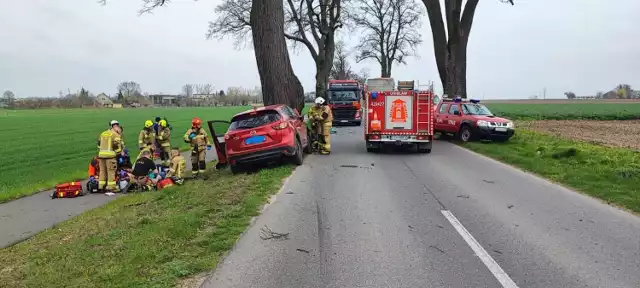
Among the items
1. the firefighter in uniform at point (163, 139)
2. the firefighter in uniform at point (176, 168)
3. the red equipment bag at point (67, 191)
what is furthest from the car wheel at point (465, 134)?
the red equipment bag at point (67, 191)

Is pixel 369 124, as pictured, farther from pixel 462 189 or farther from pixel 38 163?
pixel 38 163

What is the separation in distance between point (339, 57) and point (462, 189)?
2747 inches

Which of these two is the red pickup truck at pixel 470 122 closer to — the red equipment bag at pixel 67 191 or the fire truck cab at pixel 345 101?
the fire truck cab at pixel 345 101

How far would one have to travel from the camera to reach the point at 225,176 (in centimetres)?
1242

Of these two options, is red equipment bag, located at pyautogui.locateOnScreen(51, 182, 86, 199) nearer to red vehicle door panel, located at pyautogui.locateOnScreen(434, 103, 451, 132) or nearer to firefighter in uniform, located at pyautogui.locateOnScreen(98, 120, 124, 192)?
firefighter in uniform, located at pyautogui.locateOnScreen(98, 120, 124, 192)

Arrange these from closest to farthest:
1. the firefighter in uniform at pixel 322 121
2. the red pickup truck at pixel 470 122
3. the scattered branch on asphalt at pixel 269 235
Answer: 1. the scattered branch on asphalt at pixel 269 235
2. the firefighter in uniform at pixel 322 121
3. the red pickup truck at pixel 470 122

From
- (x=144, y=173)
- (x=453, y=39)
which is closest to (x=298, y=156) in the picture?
(x=144, y=173)

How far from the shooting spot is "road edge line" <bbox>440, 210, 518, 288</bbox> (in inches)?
179

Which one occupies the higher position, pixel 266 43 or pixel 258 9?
pixel 258 9

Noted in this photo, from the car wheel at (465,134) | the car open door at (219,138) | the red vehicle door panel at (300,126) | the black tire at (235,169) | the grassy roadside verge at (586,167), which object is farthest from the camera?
the car wheel at (465,134)

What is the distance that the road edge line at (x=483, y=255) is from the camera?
4553 millimetres

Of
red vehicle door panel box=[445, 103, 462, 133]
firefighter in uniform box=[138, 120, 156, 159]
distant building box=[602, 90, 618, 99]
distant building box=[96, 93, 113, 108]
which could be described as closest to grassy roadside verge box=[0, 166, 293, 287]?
firefighter in uniform box=[138, 120, 156, 159]

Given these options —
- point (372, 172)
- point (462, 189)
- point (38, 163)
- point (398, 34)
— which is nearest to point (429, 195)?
point (462, 189)

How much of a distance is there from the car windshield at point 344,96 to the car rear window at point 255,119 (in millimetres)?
18779
